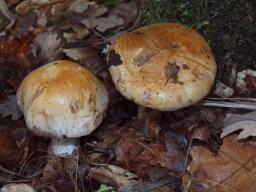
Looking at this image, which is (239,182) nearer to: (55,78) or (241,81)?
(241,81)

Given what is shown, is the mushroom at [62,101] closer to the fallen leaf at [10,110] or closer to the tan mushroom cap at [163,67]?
the tan mushroom cap at [163,67]

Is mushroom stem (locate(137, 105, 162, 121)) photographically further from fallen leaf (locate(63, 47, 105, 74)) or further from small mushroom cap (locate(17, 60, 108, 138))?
fallen leaf (locate(63, 47, 105, 74))

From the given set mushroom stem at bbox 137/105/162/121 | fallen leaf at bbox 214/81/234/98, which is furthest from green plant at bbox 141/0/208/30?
mushroom stem at bbox 137/105/162/121

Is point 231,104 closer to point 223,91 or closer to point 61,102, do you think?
point 223,91

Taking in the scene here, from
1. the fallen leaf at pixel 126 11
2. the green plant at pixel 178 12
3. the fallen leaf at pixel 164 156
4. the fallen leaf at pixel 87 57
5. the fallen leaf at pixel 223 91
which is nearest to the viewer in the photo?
the fallen leaf at pixel 164 156

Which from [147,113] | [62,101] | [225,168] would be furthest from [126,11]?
[225,168]

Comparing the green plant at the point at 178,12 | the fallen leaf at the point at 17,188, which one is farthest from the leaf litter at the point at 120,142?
the green plant at the point at 178,12
